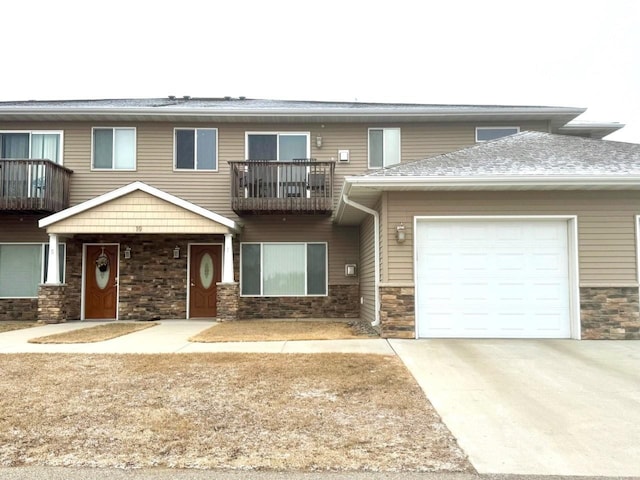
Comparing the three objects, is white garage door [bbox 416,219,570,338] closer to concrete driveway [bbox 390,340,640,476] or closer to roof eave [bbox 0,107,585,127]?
concrete driveway [bbox 390,340,640,476]

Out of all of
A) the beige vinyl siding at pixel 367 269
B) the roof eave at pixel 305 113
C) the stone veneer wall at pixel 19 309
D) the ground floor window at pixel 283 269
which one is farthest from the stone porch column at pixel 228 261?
the stone veneer wall at pixel 19 309

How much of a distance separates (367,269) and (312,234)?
2.35m

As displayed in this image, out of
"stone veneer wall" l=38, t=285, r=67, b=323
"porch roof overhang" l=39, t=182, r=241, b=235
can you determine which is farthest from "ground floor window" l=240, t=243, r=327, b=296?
"stone veneer wall" l=38, t=285, r=67, b=323

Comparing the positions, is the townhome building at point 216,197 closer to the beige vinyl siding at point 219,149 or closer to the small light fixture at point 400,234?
the beige vinyl siding at point 219,149

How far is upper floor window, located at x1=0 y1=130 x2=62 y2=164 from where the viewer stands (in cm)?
1232

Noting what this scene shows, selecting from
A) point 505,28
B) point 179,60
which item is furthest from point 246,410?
point 179,60

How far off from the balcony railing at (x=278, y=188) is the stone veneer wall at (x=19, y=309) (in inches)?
235

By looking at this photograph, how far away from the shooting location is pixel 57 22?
16781mm

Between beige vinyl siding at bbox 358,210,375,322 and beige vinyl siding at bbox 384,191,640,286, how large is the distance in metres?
1.59

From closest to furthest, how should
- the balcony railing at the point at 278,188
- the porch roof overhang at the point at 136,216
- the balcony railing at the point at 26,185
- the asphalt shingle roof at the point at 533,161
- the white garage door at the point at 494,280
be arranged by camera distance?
the asphalt shingle roof at the point at 533,161
the white garage door at the point at 494,280
the porch roof overhang at the point at 136,216
the balcony railing at the point at 26,185
the balcony railing at the point at 278,188

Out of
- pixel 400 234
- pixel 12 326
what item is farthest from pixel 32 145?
pixel 400 234

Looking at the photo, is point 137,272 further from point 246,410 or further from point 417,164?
point 246,410

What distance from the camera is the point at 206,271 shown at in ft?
40.4

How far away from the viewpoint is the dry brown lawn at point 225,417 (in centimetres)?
320
